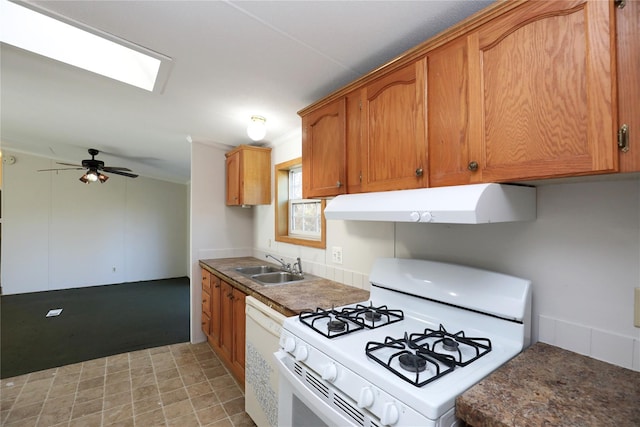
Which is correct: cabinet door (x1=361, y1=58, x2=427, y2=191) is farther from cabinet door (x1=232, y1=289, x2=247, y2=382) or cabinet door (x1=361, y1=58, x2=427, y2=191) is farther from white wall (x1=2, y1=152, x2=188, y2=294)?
white wall (x1=2, y1=152, x2=188, y2=294)

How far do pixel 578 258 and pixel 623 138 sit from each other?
0.52 m

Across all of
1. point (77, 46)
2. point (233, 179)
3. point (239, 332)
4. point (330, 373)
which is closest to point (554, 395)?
point (330, 373)

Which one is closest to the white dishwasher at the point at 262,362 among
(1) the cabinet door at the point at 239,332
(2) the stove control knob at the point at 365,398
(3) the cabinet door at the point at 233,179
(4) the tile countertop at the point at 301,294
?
(4) the tile countertop at the point at 301,294

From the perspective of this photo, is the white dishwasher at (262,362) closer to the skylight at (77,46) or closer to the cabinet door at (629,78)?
the cabinet door at (629,78)

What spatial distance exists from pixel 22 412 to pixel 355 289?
2.59 metres

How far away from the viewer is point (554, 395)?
2.67ft

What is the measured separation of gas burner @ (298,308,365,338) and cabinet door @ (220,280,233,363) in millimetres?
1185

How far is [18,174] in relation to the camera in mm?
5301

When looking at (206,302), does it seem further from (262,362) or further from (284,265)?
(262,362)

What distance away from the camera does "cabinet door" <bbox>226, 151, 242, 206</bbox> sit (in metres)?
3.12

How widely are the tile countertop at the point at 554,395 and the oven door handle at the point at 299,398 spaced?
1.33 feet

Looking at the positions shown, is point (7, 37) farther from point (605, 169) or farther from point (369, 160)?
point (605, 169)

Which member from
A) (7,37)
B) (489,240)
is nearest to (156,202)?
(7,37)

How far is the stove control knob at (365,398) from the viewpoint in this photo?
87 cm
